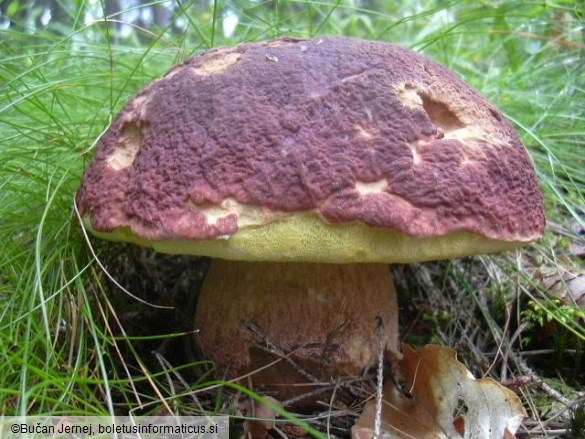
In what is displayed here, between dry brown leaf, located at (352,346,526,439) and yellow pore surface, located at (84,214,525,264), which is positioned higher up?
yellow pore surface, located at (84,214,525,264)

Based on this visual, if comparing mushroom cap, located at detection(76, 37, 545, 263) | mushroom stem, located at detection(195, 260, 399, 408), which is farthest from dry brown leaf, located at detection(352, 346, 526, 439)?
mushroom cap, located at detection(76, 37, 545, 263)

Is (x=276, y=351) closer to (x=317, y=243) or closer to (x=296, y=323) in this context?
(x=296, y=323)

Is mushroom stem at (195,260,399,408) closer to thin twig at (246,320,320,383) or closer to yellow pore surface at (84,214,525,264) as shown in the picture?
thin twig at (246,320,320,383)

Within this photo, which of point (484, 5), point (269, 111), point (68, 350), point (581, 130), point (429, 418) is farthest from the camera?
point (484, 5)

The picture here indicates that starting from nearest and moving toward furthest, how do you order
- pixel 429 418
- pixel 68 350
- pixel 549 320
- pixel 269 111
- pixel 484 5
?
pixel 269 111 < pixel 429 418 < pixel 68 350 < pixel 549 320 < pixel 484 5

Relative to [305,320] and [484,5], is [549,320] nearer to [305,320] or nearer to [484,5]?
[305,320]

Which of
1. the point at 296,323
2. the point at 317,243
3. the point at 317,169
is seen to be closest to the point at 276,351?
the point at 296,323

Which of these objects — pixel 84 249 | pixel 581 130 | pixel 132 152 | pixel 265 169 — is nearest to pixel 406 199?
pixel 265 169

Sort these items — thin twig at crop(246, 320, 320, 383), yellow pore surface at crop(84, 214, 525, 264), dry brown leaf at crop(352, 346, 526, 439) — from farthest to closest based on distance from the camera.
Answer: thin twig at crop(246, 320, 320, 383) → dry brown leaf at crop(352, 346, 526, 439) → yellow pore surface at crop(84, 214, 525, 264)
